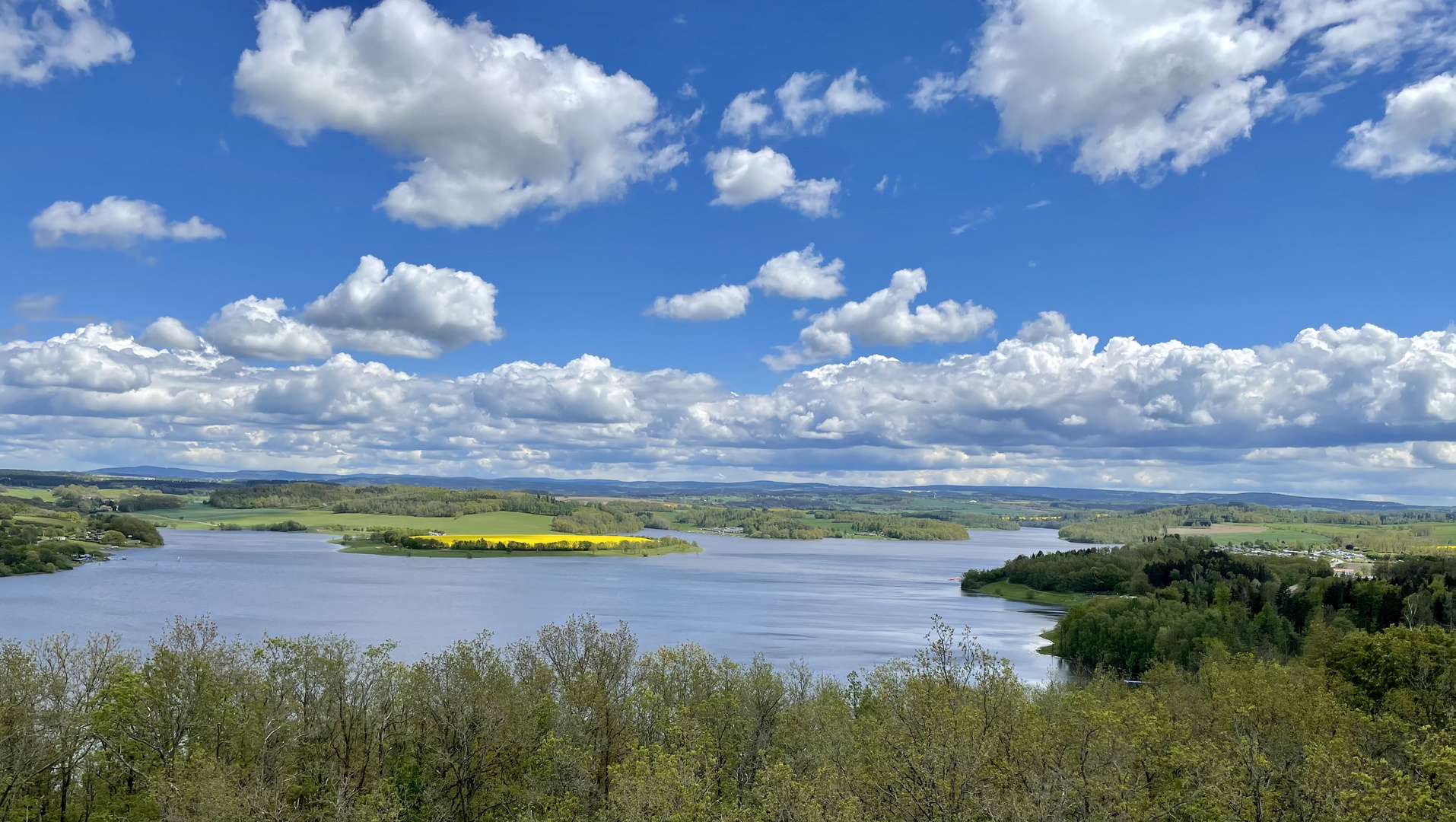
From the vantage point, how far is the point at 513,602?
92.9 meters

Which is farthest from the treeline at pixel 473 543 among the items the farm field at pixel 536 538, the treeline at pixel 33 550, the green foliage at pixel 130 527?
the treeline at pixel 33 550

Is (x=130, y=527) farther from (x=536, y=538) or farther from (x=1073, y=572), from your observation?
(x=1073, y=572)

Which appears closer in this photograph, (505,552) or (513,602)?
(513,602)

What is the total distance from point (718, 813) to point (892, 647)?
172 ft

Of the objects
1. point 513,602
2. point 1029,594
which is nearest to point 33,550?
point 513,602

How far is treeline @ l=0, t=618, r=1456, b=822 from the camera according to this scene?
1847cm

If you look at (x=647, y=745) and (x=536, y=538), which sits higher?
(x=647, y=745)

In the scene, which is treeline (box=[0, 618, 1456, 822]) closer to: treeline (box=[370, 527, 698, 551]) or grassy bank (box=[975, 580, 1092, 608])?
grassy bank (box=[975, 580, 1092, 608])

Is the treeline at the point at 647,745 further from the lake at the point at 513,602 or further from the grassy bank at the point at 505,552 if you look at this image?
the grassy bank at the point at 505,552

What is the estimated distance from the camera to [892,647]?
2702 inches

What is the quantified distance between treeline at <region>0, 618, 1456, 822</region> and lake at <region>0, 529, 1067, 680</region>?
28373 millimetres

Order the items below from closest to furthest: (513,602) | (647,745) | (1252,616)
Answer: (647,745) < (1252,616) < (513,602)

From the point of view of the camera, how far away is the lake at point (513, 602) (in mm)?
67438

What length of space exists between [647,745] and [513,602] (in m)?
70.1
